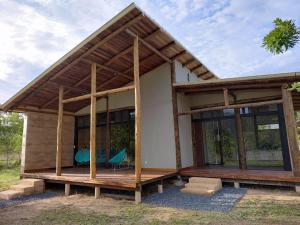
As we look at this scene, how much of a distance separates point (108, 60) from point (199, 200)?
15.8 ft

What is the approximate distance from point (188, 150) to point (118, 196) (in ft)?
10.9

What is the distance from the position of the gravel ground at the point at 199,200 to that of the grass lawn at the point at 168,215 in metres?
0.26

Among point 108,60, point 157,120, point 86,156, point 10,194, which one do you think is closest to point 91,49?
point 108,60

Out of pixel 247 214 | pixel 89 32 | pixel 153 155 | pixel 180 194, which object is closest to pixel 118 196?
pixel 180 194

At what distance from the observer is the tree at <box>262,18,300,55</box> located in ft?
4.94

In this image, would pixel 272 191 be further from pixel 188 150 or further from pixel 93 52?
pixel 93 52

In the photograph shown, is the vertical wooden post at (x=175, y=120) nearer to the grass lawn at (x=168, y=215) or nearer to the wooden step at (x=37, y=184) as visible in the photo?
the grass lawn at (x=168, y=215)

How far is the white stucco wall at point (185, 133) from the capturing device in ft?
25.9

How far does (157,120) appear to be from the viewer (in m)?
7.92

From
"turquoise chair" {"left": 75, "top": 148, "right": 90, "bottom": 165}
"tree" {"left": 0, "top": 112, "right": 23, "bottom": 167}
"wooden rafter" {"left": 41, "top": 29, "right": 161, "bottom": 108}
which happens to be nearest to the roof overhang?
"wooden rafter" {"left": 41, "top": 29, "right": 161, "bottom": 108}

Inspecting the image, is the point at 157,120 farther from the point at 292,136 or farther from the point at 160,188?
the point at 292,136

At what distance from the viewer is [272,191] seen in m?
5.85

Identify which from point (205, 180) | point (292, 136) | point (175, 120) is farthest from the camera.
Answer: point (175, 120)

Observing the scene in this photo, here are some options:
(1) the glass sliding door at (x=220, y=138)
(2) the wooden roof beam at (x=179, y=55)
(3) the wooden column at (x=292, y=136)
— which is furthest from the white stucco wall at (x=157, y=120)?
(3) the wooden column at (x=292, y=136)
